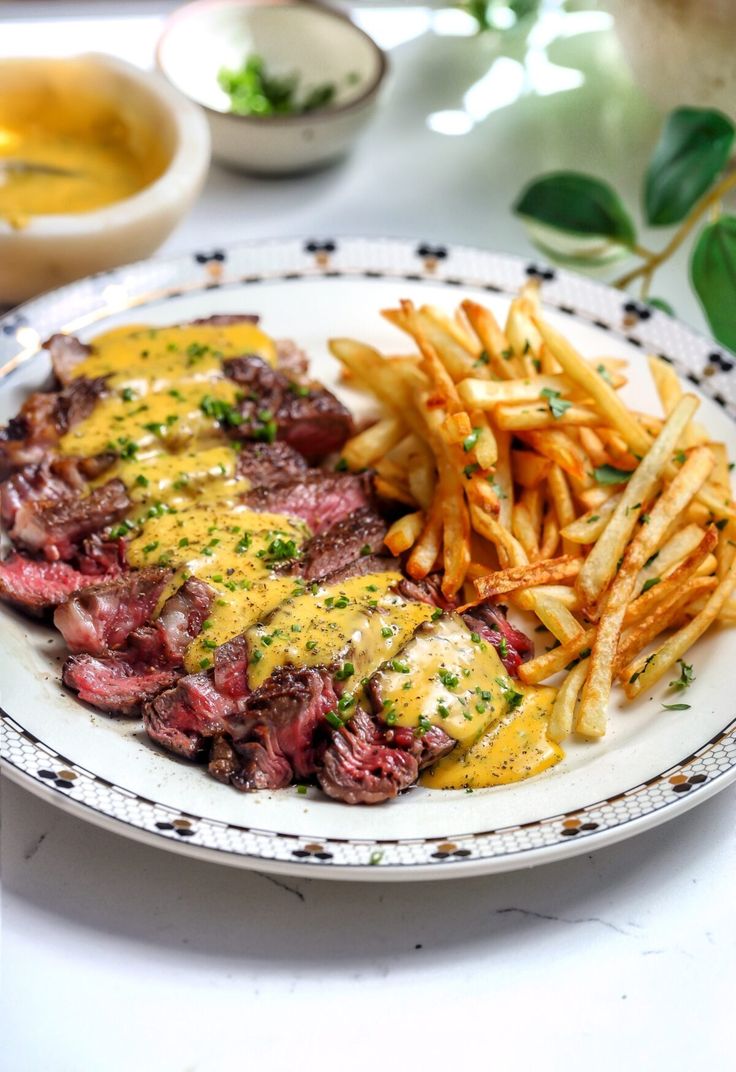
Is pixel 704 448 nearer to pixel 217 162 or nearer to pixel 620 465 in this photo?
pixel 620 465

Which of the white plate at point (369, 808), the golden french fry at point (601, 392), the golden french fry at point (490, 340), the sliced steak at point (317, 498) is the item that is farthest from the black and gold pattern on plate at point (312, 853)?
the golden french fry at point (490, 340)

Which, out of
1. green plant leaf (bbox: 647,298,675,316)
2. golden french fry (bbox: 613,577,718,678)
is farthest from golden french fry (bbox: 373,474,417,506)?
green plant leaf (bbox: 647,298,675,316)

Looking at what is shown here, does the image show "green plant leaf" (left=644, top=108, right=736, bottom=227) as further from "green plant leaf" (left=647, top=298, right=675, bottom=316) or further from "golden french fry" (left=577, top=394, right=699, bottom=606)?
"golden french fry" (left=577, top=394, right=699, bottom=606)

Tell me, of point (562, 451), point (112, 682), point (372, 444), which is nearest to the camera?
point (112, 682)

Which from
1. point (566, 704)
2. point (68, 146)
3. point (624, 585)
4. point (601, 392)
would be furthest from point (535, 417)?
point (68, 146)

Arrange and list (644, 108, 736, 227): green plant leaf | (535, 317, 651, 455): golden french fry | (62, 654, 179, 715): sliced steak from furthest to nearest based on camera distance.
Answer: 1. (644, 108, 736, 227): green plant leaf
2. (535, 317, 651, 455): golden french fry
3. (62, 654, 179, 715): sliced steak

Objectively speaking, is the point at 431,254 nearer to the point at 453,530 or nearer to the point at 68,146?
the point at 453,530

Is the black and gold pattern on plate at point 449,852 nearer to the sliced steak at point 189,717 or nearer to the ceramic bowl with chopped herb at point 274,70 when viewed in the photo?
the sliced steak at point 189,717

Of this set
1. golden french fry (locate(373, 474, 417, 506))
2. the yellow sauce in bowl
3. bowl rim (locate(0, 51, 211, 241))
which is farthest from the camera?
the yellow sauce in bowl

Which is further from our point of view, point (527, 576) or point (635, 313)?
point (635, 313)
